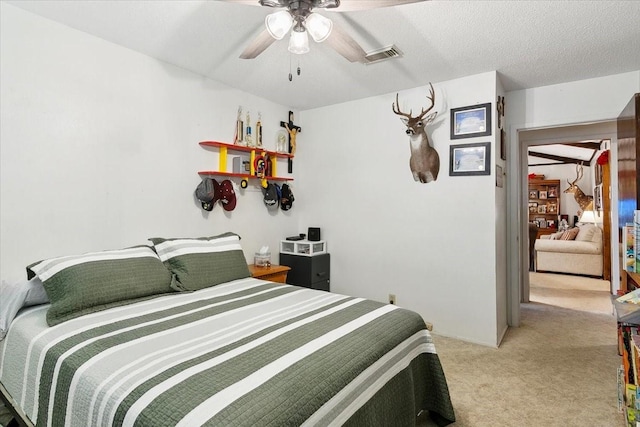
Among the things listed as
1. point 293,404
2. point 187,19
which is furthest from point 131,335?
point 187,19

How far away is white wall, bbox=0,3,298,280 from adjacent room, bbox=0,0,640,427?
14 millimetres

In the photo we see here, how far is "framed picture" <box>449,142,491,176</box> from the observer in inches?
122

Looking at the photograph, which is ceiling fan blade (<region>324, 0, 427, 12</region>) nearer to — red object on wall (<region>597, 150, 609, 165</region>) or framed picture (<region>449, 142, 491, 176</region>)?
framed picture (<region>449, 142, 491, 176</region>)

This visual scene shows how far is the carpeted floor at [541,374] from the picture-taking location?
206 centimetres

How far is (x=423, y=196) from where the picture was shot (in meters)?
3.46

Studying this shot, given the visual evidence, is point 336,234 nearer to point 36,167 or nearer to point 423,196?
point 423,196

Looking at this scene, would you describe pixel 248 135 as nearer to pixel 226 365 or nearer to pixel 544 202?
pixel 226 365

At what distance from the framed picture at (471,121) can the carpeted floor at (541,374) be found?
199 centimetres

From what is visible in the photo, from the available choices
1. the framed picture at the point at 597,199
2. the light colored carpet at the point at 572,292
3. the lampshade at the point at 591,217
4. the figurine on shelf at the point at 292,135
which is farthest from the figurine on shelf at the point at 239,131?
the lampshade at the point at 591,217

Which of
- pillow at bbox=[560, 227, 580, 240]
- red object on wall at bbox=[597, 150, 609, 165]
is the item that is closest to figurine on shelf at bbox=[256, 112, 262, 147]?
red object on wall at bbox=[597, 150, 609, 165]

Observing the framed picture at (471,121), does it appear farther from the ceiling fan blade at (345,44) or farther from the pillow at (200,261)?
the pillow at (200,261)

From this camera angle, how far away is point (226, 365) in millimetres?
1283

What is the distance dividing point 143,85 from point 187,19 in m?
0.82

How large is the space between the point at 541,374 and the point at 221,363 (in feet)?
8.30
